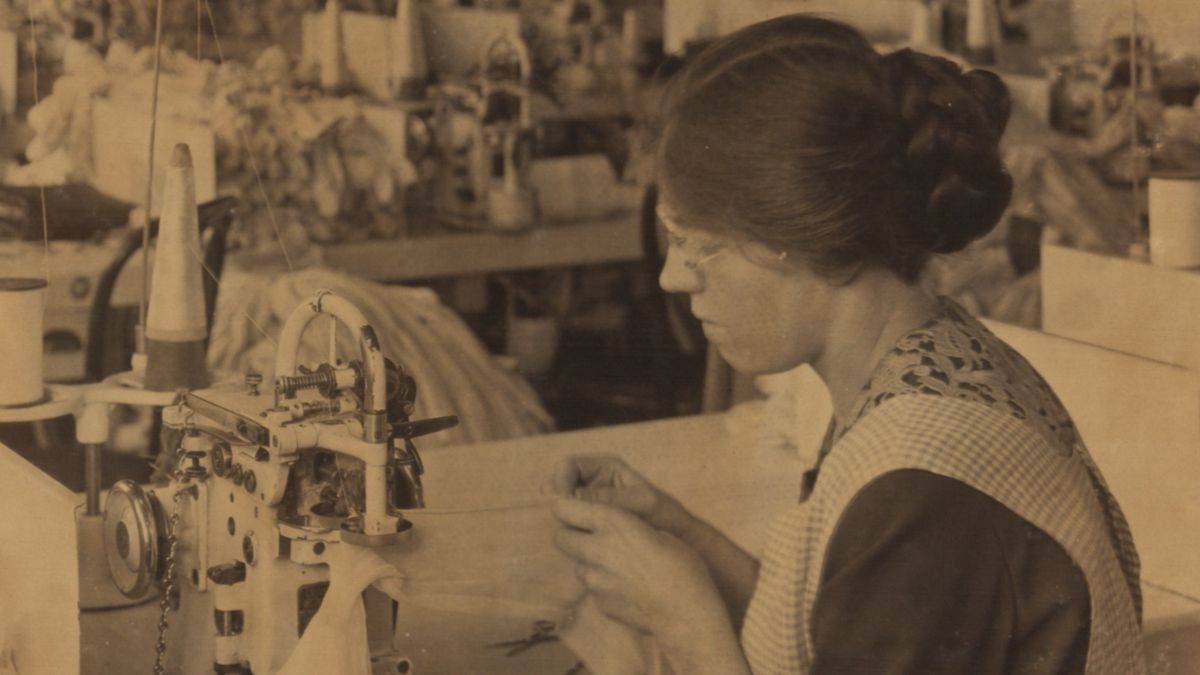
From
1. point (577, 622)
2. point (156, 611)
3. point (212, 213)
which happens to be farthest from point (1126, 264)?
point (156, 611)

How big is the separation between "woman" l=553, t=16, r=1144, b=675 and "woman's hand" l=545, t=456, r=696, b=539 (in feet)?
0.46

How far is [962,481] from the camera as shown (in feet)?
3.98

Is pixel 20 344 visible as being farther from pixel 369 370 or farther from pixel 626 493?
pixel 626 493

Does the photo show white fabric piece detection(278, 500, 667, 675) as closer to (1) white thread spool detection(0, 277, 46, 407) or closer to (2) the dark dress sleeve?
(2) the dark dress sleeve

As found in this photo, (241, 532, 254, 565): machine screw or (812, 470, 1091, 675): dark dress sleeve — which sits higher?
(812, 470, 1091, 675): dark dress sleeve

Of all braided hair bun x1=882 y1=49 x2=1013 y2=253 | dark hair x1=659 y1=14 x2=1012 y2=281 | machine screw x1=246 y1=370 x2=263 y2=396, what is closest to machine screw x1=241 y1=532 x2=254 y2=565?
machine screw x1=246 y1=370 x2=263 y2=396

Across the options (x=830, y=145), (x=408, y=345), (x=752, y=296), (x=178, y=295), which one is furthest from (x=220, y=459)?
(x=408, y=345)

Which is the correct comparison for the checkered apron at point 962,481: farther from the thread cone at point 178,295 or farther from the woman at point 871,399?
the thread cone at point 178,295

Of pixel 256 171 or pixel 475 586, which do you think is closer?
pixel 475 586

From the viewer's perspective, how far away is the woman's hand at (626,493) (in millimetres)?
1643

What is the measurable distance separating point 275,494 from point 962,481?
2.20 ft

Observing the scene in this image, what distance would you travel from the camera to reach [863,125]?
1305mm

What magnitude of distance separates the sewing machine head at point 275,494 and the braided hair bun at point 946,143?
0.52 metres

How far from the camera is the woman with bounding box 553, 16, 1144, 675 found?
1.19 meters
